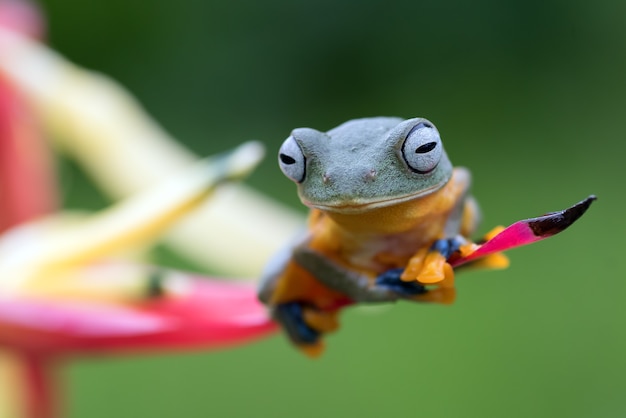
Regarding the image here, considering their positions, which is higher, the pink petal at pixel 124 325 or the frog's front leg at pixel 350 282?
the pink petal at pixel 124 325

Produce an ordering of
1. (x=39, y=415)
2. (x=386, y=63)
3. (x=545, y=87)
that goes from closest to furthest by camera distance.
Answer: (x=39, y=415) < (x=545, y=87) < (x=386, y=63)

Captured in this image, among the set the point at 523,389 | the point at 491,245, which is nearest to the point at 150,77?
the point at 523,389

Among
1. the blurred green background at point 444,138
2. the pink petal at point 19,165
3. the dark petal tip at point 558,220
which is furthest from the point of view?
the blurred green background at point 444,138

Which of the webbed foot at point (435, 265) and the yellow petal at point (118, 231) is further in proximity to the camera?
the yellow petal at point (118, 231)

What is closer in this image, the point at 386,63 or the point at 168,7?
the point at 386,63

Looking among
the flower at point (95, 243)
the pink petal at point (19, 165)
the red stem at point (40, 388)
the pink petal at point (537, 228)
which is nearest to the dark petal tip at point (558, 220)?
the pink petal at point (537, 228)

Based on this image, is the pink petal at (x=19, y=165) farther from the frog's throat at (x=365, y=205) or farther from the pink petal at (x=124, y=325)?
the frog's throat at (x=365, y=205)

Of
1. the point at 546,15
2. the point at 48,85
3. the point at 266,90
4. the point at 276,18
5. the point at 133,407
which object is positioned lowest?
the point at 133,407

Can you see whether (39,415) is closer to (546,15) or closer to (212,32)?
(546,15)
